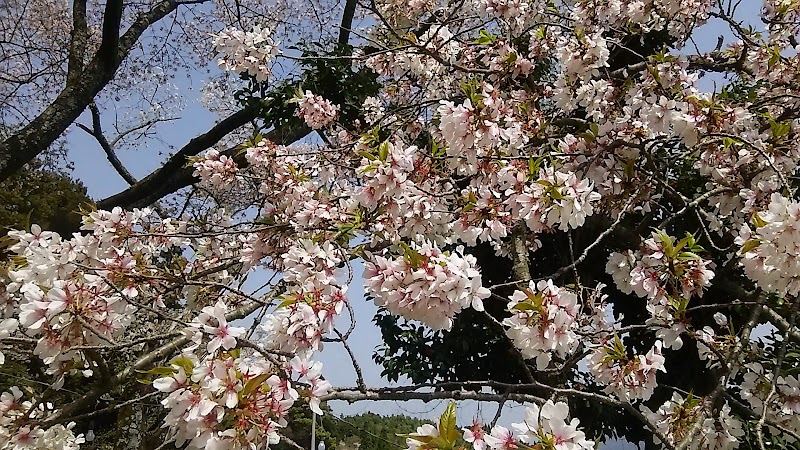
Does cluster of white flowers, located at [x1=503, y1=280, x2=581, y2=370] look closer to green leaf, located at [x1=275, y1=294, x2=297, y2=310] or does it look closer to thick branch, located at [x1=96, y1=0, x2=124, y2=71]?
green leaf, located at [x1=275, y1=294, x2=297, y2=310]

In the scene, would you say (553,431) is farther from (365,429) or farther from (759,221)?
(365,429)

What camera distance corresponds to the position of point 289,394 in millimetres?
1098

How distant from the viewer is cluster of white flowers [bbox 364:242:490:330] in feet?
3.87

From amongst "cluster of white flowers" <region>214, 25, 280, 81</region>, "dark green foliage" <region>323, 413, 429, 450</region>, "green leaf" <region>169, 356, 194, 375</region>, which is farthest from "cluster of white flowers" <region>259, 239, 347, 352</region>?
"dark green foliage" <region>323, 413, 429, 450</region>

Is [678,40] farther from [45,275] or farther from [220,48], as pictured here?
[45,275]

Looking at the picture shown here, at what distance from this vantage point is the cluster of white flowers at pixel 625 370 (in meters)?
1.58

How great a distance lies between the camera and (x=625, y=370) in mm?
1579

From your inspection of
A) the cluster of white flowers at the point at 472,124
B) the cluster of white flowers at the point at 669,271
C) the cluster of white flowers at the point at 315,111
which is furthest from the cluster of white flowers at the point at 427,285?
the cluster of white flowers at the point at 315,111

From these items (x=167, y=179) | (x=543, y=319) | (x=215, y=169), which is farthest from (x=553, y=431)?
(x=167, y=179)

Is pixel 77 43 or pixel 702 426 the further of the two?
pixel 77 43

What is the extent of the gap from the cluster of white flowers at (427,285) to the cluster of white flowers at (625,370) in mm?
585

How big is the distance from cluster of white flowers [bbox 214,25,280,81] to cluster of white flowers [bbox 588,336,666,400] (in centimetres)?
215

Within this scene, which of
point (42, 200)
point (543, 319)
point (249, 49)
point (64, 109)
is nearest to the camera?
point (543, 319)

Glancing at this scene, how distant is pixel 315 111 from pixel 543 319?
1.93 meters
